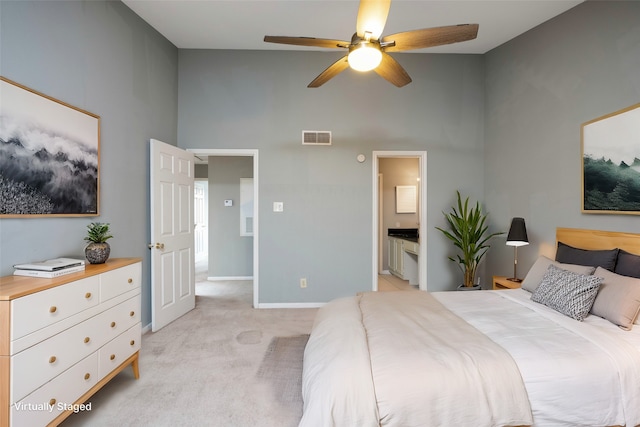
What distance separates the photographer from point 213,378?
2.18m

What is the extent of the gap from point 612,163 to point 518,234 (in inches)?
36.5

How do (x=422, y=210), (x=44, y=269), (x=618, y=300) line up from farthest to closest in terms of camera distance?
(x=422, y=210) → (x=618, y=300) → (x=44, y=269)

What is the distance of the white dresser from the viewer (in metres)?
1.28

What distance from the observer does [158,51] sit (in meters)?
3.27

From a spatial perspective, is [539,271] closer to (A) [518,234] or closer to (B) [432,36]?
(A) [518,234]

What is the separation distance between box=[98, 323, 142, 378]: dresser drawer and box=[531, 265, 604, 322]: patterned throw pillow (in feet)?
9.65

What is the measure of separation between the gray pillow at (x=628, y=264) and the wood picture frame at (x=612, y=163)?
351 mm

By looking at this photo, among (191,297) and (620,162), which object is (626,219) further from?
(191,297)

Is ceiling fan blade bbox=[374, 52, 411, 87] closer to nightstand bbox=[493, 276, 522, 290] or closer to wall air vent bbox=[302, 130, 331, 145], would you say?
wall air vent bbox=[302, 130, 331, 145]

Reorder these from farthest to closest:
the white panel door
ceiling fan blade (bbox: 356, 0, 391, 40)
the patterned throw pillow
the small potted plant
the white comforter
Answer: the white panel door → the small potted plant → the patterned throw pillow → ceiling fan blade (bbox: 356, 0, 391, 40) → the white comforter

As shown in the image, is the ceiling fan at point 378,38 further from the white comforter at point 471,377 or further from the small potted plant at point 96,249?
the small potted plant at point 96,249

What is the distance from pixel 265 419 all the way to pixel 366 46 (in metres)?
2.33

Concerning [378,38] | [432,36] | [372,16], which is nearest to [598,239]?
[432,36]

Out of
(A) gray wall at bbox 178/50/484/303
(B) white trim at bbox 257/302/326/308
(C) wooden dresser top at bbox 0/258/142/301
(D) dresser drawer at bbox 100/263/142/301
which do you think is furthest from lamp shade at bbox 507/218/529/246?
(C) wooden dresser top at bbox 0/258/142/301
